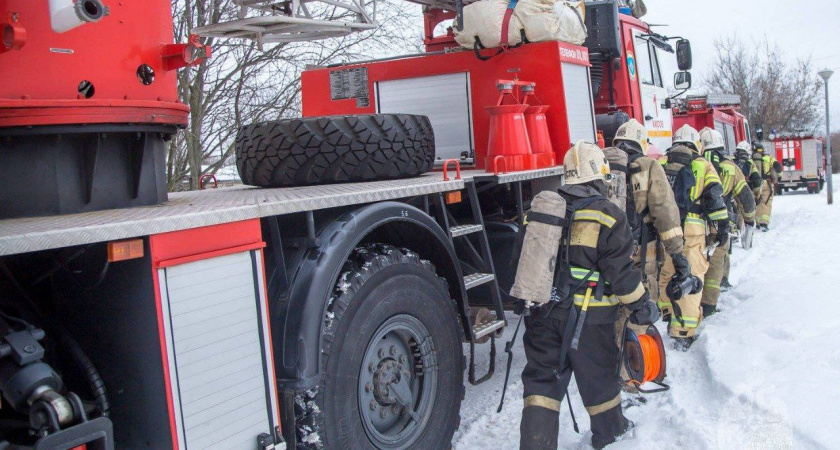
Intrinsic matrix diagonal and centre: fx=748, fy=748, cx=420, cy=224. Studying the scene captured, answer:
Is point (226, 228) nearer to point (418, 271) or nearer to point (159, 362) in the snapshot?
point (159, 362)

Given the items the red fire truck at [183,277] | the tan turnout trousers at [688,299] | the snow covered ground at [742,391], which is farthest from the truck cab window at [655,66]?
the red fire truck at [183,277]

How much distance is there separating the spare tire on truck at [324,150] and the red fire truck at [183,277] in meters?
0.02

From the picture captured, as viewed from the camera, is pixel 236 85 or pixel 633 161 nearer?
pixel 633 161

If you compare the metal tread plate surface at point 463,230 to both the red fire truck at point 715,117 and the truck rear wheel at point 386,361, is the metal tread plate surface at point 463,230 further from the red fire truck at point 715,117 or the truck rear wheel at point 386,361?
the red fire truck at point 715,117

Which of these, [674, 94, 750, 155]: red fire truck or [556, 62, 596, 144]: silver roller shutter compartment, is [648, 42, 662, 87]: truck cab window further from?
[674, 94, 750, 155]: red fire truck

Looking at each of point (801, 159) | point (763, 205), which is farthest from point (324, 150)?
point (801, 159)

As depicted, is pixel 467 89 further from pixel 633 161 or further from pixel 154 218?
pixel 154 218

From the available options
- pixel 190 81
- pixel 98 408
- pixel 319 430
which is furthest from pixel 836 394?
pixel 190 81

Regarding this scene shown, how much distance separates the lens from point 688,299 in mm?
6785

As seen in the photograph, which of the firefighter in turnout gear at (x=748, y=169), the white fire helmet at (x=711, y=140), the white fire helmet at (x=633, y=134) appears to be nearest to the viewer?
the white fire helmet at (x=633, y=134)

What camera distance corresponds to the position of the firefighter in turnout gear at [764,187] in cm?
1525

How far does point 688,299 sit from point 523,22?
2.93 metres

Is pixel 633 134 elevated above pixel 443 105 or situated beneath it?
situated beneath

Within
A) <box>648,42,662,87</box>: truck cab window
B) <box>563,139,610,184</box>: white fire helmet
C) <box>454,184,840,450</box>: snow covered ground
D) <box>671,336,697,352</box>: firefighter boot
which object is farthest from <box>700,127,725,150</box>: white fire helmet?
<box>563,139,610,184</box>: white fire helmet
